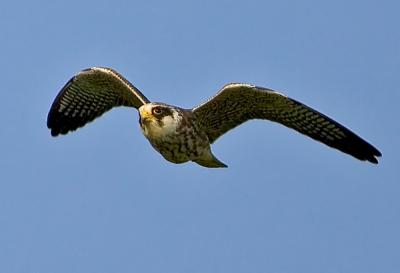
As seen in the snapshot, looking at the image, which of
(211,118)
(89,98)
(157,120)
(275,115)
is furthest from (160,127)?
(89,98)

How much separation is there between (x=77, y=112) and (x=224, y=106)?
11.8 feet

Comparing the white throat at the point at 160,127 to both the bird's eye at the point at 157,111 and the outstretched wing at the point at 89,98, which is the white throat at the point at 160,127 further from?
the outstretched wing at the point at 89,98

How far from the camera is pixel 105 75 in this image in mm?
20438

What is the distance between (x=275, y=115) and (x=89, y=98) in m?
4.05

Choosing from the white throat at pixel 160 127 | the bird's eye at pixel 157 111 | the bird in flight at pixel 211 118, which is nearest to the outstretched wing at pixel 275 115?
the bird in flight at pixel 211 118

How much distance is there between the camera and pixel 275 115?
19266 mm

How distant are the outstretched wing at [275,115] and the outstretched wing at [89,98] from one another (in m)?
1.36

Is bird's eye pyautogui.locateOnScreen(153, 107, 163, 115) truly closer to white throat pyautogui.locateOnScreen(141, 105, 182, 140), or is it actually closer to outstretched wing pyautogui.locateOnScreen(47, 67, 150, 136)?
white throat pyautogui.locateOnScreen(141, 105, 182, 140)

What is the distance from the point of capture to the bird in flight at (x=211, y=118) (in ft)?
60.1

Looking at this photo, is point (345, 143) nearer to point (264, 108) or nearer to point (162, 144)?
point (264, 108)

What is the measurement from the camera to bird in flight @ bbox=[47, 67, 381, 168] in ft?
60.1

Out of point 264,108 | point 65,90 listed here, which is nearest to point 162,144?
point 264,108

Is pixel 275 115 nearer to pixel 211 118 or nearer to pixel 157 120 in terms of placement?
pixel 211 118

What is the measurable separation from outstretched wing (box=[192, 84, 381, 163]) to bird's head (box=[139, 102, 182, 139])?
3.61 ft
